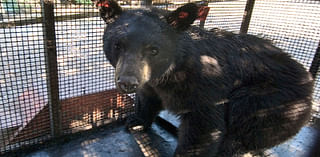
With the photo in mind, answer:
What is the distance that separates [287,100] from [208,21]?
8.09ft

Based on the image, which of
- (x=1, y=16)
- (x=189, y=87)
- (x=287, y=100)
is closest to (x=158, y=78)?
(x=189, y=87)

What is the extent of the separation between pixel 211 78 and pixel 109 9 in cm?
129

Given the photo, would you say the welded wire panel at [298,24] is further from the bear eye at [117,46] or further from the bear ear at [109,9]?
the bear eye at [117,46]

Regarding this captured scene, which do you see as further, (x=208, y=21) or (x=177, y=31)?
(x=208, y=21)

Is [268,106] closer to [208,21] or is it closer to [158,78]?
[158,78]

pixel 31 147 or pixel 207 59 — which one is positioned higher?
pixel 207 59

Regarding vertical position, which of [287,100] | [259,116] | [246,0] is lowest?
[259,116]

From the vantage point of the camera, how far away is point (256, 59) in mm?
2945

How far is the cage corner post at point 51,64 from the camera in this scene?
8.67 ft

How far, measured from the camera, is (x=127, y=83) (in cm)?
200

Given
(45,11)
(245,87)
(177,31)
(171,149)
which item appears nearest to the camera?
(177,31)

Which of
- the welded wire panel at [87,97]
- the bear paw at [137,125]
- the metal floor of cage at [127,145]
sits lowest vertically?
the metal floor of cage at [127,145]

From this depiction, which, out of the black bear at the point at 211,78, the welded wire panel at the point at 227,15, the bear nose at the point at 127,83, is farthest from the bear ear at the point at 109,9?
the welded wire panel at the point at 227,15

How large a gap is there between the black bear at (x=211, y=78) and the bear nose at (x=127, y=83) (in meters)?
0.11
